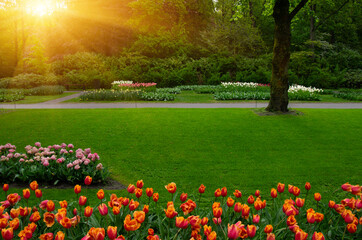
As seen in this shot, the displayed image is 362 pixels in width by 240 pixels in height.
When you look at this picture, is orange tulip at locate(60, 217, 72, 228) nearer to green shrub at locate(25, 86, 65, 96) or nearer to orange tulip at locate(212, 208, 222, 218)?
orange tulip at locate(212, 208, 222, 218)

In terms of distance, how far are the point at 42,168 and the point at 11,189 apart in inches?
20.2

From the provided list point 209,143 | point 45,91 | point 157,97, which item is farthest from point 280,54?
point 45,91

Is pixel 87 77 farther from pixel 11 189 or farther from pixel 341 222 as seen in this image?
pixel 341 222

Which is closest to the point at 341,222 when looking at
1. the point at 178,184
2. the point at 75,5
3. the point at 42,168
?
the point at 178,184

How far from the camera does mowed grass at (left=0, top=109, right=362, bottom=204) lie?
5086mm

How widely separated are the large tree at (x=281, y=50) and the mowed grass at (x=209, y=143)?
0.88 metres

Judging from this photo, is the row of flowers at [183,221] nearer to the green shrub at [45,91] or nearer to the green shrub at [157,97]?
the green shrub at [157,97]

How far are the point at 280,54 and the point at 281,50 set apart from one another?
138mm

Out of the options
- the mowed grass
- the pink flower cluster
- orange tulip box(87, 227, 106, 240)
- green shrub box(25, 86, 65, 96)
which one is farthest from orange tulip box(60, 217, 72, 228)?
green shrub box(25, 86, 65, 96)

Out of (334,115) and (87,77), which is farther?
(87,77)

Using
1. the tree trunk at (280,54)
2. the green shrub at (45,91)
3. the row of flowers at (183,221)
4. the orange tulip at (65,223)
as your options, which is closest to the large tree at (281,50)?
the tree trunk at (280,54)

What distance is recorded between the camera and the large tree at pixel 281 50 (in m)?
10.3

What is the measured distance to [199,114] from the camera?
36.6 feet

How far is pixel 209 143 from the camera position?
7352mm
